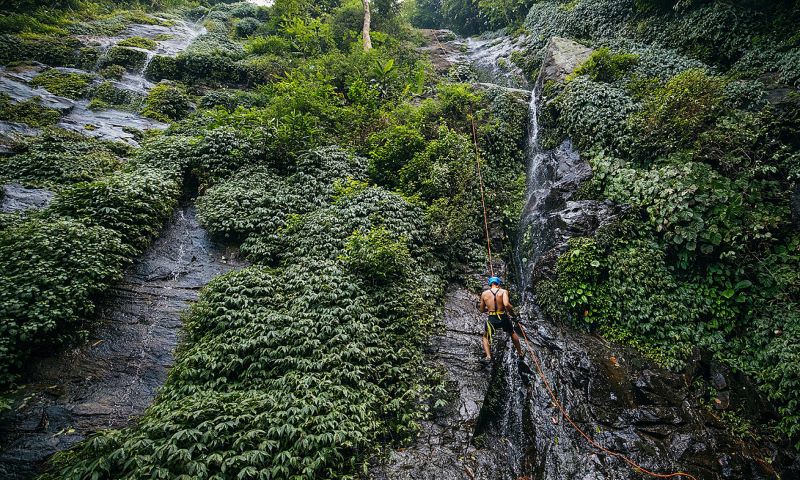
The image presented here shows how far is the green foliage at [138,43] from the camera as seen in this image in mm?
18683

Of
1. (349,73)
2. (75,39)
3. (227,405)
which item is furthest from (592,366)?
(75,39)

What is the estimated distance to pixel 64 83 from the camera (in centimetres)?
1379

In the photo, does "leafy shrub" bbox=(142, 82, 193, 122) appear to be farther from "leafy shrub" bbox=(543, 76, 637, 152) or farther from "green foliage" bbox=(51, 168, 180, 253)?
"leafy shrub" bbox=(543, 76, 637, 152)

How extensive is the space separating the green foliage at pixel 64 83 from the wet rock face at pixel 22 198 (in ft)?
24.0

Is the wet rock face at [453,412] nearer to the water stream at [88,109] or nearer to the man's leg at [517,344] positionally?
the man's leg at [517,344]

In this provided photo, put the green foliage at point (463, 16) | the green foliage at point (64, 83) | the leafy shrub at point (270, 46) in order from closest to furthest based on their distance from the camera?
the green foliage at point (64, 83), the leafy shrub at point (270, 46), the green foliage at point (463, 16)

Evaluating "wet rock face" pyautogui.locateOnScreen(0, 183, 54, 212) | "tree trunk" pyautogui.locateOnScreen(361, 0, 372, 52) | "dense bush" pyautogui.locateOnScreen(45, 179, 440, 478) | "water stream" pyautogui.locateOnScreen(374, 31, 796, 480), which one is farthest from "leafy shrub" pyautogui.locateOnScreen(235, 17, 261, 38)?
"water stream" pyautogui.locateOnScreen(374, 31, 796, 480)

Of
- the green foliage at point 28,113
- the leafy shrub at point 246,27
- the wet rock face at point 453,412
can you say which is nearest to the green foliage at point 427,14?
the leafy shrub at point 246,27

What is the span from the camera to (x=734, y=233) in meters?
6.66

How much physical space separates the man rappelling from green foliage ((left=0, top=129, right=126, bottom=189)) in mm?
11395

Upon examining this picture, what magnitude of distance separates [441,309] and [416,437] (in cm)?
315

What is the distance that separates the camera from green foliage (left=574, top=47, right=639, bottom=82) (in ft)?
36.9

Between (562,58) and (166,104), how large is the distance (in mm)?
16802

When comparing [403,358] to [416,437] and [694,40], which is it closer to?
[416,437]
